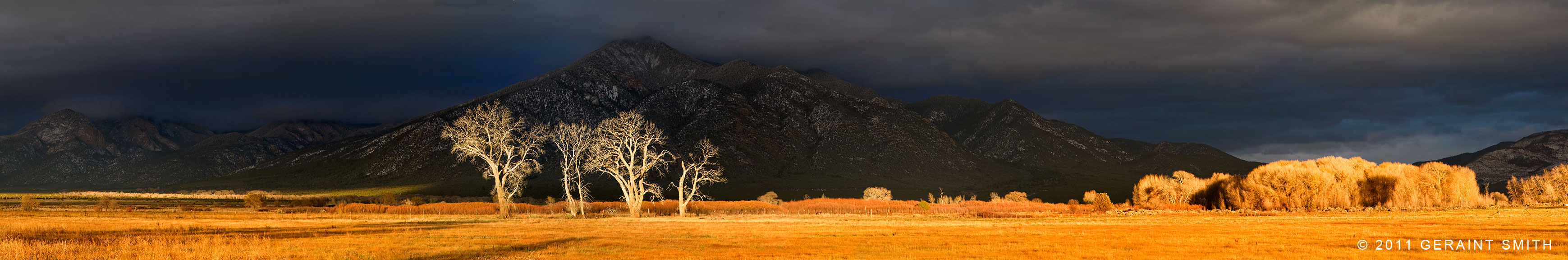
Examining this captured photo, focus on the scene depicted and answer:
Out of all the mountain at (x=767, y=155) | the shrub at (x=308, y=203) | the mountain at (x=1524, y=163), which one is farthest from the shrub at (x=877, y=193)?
the mountain at (x=1524, y=163)

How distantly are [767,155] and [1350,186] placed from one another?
11586cm

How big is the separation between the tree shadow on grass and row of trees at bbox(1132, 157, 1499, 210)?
50277 mm

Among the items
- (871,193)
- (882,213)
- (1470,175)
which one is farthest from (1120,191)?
(882,213)

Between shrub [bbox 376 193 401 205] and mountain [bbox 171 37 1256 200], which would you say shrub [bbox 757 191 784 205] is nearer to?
mountain [bbox 171 37 1256 200]

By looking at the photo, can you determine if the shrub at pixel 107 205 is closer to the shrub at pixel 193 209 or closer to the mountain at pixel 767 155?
the shrub at pixel 193 209

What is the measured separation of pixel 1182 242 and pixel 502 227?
29.9 m

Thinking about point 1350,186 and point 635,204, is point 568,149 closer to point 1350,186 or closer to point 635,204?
point 635,204

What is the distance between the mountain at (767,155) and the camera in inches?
5645

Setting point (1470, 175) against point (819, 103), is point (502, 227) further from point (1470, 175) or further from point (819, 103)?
point (819, 103)

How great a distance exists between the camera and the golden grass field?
72.2 ft

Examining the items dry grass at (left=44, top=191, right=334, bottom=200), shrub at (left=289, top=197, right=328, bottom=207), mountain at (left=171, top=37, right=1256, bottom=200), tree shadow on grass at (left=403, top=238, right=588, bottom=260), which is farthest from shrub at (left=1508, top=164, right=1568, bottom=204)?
dry grass at (left=44, top=191, right=334, bottom=200)

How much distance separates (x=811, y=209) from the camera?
65.7 meters

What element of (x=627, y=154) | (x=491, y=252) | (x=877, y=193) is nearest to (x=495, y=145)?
(x=627, y=154)

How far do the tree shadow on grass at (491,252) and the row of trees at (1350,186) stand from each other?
5028cm
